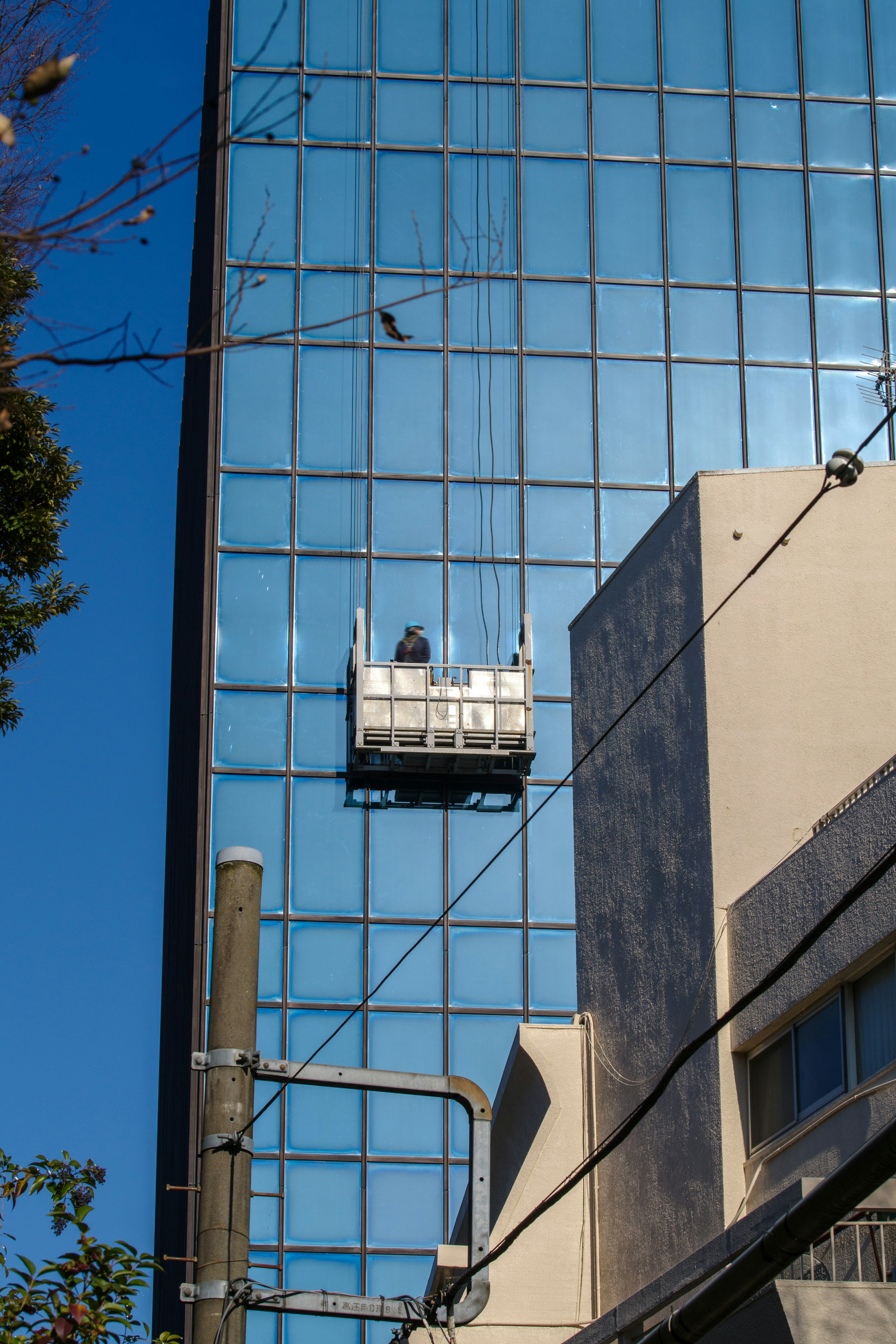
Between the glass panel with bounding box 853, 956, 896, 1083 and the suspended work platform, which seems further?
the suspended work platform

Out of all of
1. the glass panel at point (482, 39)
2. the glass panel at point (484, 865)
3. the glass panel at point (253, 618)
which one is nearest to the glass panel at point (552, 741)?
the glass panel at point (484, 865)

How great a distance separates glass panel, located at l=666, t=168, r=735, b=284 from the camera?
47.1m

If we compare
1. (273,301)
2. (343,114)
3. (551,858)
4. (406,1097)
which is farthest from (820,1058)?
(343,114)

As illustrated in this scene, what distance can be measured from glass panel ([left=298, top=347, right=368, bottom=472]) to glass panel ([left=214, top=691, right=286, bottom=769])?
5.76 m

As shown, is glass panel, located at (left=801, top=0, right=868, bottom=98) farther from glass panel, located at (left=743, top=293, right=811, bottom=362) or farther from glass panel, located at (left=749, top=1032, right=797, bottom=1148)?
glass panel, located at (left=749, top=1032, right=797, bottom=1148)

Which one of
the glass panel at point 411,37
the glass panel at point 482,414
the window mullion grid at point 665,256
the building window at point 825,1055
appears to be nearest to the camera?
the building window at point 825,1055

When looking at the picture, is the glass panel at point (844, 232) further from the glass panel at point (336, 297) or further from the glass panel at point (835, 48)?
the glass panel at point (336, 297)

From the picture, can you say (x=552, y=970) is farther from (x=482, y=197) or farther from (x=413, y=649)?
(x=482, y=197)

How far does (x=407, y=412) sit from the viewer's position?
4512 centimetres

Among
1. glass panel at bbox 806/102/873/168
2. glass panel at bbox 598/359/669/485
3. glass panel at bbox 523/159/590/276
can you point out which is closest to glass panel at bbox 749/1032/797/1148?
glass panel at bbox 598/359/669/485

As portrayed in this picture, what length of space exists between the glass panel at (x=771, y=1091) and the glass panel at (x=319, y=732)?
90.5ft

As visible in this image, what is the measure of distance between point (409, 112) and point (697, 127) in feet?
24.0

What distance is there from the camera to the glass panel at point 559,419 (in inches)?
1784

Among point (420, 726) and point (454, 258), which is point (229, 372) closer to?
point (454, 258)
